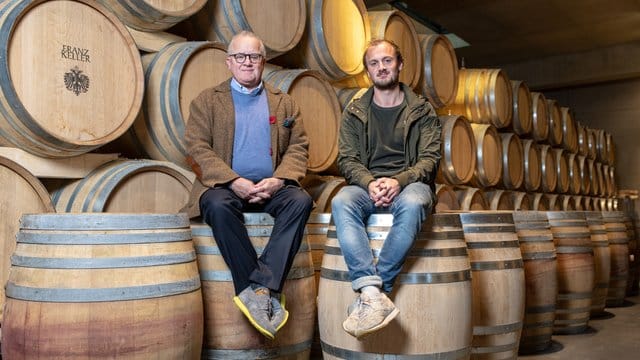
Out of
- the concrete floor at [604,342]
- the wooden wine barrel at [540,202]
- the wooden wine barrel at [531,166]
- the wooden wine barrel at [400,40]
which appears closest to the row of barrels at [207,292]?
the concrete floor at [604,342]

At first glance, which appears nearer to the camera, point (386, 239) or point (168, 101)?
point (386, 239)

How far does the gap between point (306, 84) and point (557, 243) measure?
237cm

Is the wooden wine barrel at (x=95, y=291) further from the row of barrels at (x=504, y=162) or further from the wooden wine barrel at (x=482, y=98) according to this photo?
the wooden wine barrel at (x=482, y=98)

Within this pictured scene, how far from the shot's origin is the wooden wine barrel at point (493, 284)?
321 cm

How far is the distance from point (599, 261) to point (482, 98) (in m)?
2.37

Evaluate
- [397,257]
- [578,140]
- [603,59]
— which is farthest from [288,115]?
[603,59]

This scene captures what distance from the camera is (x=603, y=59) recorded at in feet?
41.7

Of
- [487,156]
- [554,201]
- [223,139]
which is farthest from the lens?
[554,201]

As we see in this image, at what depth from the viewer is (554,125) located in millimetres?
9148

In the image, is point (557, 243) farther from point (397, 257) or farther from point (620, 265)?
point (397, 257)

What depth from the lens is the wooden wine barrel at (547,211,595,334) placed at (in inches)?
185

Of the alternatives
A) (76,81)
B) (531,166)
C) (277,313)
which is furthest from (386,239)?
(531,166)

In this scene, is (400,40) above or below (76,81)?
above

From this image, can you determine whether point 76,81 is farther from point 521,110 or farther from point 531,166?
point 531,166
